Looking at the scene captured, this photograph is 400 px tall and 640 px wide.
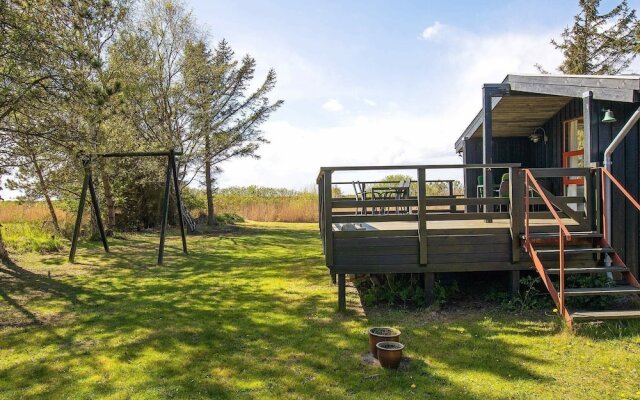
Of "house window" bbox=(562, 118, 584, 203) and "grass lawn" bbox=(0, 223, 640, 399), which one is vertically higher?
"house window" bbox=(562, 118, 584, 203)

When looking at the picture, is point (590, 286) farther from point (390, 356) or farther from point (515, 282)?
point (390, 356)

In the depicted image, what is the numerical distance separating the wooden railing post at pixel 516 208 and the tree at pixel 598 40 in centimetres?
1878

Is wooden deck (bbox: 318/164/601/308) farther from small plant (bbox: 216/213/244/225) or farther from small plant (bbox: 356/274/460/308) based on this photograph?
small plant (bbox: 216/213/244/225)

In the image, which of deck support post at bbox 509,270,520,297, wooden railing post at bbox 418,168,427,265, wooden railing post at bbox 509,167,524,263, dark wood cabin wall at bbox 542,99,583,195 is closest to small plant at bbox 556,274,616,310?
deck support post at bbox 509,270,520,297

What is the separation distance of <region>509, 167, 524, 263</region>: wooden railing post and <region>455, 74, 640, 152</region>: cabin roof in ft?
4.89

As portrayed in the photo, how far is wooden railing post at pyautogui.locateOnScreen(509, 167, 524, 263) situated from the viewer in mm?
5367

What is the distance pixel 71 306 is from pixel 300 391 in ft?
13.7

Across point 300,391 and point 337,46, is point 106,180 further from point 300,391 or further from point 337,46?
point 300,391

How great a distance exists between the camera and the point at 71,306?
19.7ft

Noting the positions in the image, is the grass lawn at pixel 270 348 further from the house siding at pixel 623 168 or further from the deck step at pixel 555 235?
the house siding at pixel 623 168

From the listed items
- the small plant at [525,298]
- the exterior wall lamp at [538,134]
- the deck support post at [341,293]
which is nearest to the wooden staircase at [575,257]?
the small plant at [525,298]

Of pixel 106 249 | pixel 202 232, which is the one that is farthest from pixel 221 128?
pixel 106 249

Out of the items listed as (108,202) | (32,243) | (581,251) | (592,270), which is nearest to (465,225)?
(581,251)

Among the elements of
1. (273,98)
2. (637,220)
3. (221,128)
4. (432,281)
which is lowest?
(432,281)
